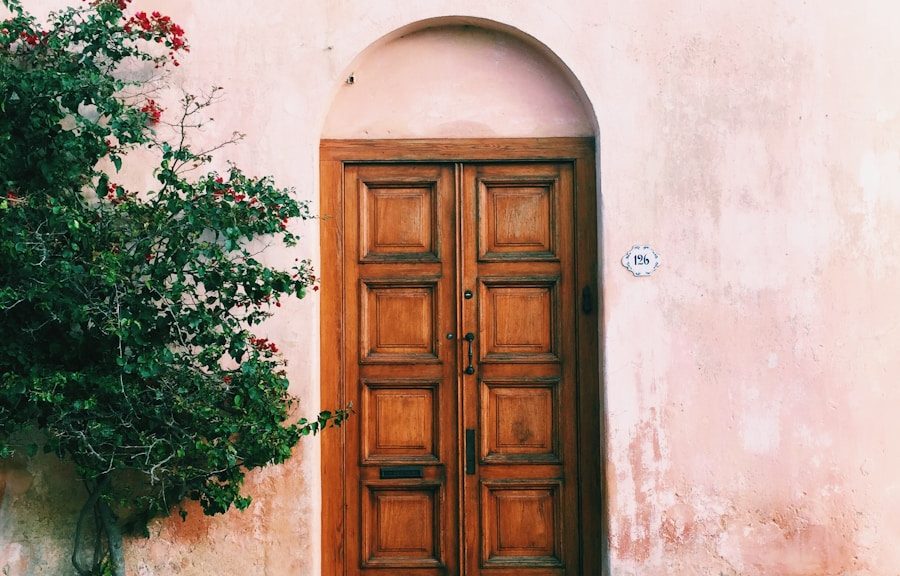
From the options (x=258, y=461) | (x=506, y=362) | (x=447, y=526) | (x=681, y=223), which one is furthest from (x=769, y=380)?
(x=258, y=461)

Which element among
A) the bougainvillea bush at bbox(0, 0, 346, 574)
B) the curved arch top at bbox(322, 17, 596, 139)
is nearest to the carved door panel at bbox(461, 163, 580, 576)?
the curved arch top at bbox(322, 17, 596, 139)

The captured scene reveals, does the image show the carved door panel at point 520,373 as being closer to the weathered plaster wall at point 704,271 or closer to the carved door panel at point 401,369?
the carved door panel at point 401,369

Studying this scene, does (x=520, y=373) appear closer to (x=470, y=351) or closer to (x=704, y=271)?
(x=470, y=351)

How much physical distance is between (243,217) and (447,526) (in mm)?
2057

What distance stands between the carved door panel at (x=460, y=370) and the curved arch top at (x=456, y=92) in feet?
0.72

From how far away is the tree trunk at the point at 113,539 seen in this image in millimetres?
4578

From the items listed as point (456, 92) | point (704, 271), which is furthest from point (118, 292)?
point (704, 271)

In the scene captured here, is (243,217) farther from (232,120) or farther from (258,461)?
(258,461)

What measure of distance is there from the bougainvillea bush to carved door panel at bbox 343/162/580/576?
22.3 inches

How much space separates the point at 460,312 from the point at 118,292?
5.98ft

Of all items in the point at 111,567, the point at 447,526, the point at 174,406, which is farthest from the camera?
the point at 447,526

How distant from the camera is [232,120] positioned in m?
4.80

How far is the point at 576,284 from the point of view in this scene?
16.4ft

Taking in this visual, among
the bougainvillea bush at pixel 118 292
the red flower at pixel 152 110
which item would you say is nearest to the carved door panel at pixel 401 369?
the bougainvillea bush at pixel 118 292
